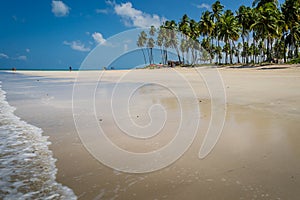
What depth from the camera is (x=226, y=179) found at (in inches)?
109

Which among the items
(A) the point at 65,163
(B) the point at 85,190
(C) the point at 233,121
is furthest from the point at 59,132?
(C) the point at 233,121

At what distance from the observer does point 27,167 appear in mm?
3291

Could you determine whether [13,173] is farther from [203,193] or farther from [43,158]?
[203,193]

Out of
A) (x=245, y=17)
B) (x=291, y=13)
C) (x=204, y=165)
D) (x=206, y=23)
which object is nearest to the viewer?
(x=204, y=165)

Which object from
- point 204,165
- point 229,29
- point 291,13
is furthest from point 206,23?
point 204,165

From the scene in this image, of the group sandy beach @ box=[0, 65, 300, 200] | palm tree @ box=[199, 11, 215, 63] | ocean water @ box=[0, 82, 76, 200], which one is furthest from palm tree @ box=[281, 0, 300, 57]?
ocean water @ box=[0, 82, 76, 200]

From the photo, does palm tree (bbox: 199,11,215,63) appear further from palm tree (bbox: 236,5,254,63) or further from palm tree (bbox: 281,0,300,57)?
palm tree (bbox: 281,0,300,57)

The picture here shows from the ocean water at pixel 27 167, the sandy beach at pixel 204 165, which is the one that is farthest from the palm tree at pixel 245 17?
the ocean water at pixel 27 167

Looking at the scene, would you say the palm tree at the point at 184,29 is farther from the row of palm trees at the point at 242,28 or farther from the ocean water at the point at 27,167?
the ocean water at the point at 27,167

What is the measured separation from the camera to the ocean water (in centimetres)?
261

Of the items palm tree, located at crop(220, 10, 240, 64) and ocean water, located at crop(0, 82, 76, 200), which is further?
palm tree, located at crop(220, 10, 240, 64)

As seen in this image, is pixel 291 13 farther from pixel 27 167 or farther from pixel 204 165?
pixel 27 167

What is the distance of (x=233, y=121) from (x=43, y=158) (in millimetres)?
4141

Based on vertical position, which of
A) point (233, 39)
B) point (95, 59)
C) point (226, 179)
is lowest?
point (226, 179)
